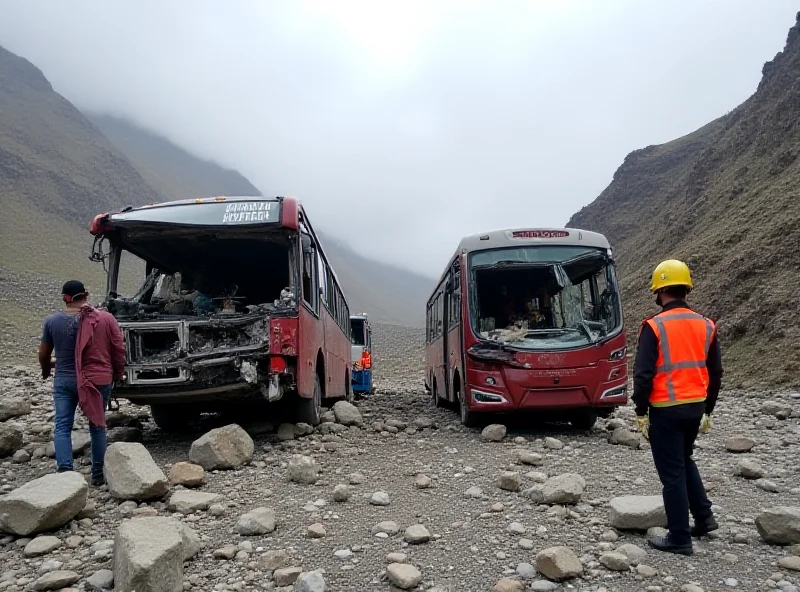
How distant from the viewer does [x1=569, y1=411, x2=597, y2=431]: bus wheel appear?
29.2 ft

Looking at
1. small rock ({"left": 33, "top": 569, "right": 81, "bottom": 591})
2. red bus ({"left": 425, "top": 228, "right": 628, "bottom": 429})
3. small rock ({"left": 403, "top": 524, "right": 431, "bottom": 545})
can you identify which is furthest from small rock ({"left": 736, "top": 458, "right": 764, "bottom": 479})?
small rock ({"left": 33, "top": 569, "right": 81, "bottom": 591})

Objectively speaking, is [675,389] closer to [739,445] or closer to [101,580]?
[101,580]

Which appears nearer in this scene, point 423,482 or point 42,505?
point 42,505

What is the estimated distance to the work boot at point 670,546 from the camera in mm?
3982

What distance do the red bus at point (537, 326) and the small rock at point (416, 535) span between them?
4.14 m

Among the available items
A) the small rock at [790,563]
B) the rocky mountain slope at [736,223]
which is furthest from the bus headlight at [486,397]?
the rocky mountain slope at [736,223]

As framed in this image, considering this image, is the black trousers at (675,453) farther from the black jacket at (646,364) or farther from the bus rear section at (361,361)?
the bus rear section at (361,361)

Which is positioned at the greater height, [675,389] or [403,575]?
[675,389]

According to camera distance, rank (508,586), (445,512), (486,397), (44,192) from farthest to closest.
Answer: (44,192)
(486,397)
(445,512)
(508,586)

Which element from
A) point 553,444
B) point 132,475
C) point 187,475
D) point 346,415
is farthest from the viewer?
point 346,415

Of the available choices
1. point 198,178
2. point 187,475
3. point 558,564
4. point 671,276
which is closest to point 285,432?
point 187,475

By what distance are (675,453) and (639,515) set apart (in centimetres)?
A: 60

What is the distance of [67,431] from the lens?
230 inches

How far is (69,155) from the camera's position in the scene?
295 ft
